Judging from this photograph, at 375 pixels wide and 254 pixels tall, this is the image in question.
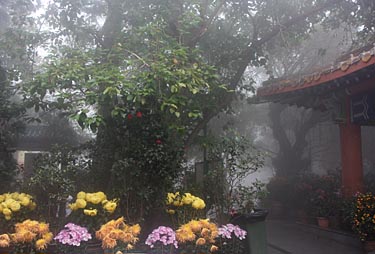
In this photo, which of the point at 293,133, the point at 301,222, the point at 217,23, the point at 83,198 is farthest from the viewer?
the point at 293,133

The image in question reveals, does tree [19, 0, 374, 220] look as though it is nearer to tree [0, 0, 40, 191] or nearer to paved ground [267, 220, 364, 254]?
tree [0, 0, 40, 191]

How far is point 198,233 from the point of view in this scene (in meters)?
4.73

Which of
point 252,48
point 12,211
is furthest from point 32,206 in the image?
point 252,48

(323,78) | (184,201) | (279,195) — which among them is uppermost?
(323,78)

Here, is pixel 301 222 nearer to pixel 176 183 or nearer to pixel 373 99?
pixel 373 99

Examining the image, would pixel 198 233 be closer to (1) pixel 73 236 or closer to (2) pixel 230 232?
(2) pixel 230 232

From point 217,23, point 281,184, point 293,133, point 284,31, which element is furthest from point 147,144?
point 293,133

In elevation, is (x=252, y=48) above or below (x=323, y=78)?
above

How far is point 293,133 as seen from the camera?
45.7 feet

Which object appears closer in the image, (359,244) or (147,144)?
(147,144)

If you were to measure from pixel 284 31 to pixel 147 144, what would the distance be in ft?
13.3

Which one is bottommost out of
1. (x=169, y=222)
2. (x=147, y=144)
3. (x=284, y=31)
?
(x=169, y=222)

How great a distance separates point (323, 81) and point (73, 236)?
4.71 m

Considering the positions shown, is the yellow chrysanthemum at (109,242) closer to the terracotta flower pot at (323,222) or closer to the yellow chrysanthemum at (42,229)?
the yellow chrysanthemum at (42,229)
